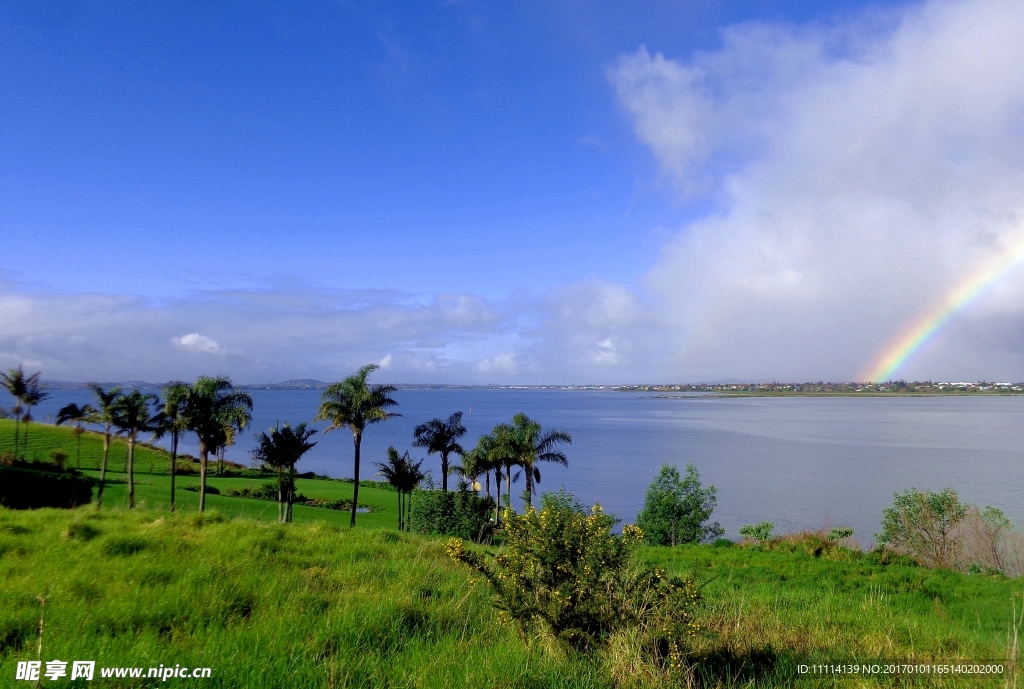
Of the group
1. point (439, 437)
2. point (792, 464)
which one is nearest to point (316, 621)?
point (439, 437)

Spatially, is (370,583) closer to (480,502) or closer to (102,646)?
(102,646)

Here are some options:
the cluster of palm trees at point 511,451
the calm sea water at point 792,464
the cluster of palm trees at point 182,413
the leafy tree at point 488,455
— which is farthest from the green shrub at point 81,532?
the calm sea water at point 792,464

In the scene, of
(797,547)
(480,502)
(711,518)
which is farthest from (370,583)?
(711,518)

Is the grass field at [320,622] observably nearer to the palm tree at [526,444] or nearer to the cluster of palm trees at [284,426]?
the cluster of palm trees at [284,426]

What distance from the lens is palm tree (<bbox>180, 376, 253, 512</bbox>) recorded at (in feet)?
122

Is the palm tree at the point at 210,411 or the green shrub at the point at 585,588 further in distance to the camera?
the palm tree at the point at 210,411

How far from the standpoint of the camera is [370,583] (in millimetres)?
8234

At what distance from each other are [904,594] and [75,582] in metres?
17.9

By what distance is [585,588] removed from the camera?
569 centimetres

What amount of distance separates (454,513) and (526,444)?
1010 centimetres

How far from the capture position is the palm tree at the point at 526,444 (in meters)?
40.2

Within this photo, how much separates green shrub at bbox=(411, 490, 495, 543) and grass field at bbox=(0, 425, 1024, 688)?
2024cm

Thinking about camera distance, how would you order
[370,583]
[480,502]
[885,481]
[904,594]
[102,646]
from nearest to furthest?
[102,646] → [370,583] → [904,594] → [480,502] → [885,481]

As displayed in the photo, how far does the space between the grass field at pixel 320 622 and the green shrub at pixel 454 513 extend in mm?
20244
